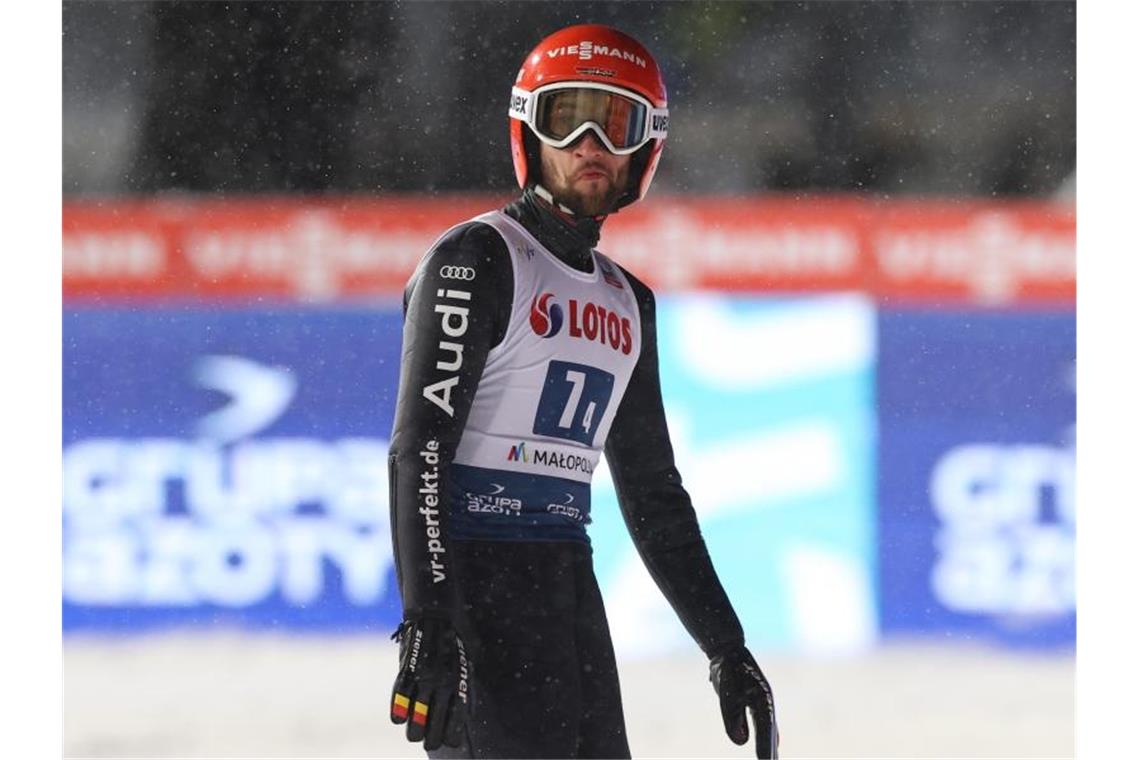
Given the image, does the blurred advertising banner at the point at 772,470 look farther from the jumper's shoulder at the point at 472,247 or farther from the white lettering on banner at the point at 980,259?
the jumper's shoulder at the point at 472,247

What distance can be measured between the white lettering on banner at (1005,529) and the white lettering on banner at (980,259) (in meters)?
0.84

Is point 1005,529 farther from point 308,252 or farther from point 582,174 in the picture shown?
point 582,174

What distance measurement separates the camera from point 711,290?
8297mm

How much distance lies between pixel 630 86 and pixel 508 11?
18.2 ft

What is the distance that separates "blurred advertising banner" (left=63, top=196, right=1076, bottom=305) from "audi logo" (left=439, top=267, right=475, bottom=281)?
5099 mm

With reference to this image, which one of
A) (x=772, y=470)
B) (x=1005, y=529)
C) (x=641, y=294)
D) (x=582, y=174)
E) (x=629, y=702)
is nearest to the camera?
(x=582, y=174)

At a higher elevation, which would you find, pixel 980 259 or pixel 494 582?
pixel 980 259

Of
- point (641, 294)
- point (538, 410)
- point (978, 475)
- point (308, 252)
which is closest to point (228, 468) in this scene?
point (308, 252)

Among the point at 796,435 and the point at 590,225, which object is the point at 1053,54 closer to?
the point at 796,435

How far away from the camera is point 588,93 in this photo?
3531mm

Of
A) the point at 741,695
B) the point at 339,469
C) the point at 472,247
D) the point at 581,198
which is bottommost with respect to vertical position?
the point at 741,695

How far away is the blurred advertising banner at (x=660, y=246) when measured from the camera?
8250 mm

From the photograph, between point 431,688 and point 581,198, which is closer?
point 431,688

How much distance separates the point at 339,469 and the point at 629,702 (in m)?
1.90
